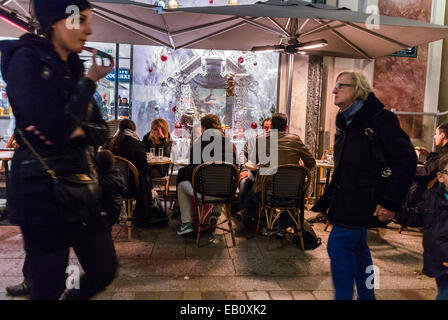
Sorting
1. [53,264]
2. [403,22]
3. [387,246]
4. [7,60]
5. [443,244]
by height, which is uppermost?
[403,22]

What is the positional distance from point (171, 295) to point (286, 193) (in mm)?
2015

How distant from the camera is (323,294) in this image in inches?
126

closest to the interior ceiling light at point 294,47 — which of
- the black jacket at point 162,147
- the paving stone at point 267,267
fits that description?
the black jacket at point 162,147

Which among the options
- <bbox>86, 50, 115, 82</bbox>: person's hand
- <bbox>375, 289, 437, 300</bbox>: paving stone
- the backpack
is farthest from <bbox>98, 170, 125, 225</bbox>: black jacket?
the backpack

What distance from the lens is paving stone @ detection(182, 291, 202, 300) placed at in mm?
3031

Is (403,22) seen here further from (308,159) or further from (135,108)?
(135,108)

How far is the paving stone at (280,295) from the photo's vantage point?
10.1ft

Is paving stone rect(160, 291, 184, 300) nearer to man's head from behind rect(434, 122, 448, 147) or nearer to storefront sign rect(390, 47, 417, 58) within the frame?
man's head from behind rect(434, 122, 448, 147)

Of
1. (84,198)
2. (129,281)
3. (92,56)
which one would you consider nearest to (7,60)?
(92,56)

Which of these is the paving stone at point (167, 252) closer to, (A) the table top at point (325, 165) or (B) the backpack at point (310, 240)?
(B) the backpack at point (310, 240)

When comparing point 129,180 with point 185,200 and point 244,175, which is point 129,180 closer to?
point 185,200

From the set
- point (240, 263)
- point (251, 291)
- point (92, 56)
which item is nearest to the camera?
point (92, 56)

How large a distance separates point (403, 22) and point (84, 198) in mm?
4827
